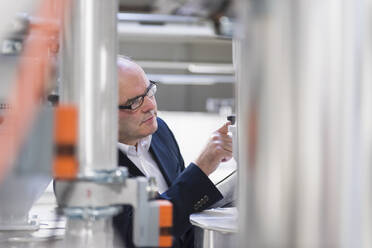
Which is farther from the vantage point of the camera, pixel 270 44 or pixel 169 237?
pixel 169 237

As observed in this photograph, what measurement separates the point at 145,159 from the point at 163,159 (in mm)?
76

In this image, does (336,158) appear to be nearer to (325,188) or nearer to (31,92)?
(325,188)

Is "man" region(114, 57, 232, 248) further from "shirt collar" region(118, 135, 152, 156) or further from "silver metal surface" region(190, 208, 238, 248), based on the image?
"silver metal surface" region(190, 208, 238, 248)

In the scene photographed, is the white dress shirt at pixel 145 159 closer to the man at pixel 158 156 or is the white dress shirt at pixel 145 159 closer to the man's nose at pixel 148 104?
the man at pixel 158 156

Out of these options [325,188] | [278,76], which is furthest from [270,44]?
[325,188]

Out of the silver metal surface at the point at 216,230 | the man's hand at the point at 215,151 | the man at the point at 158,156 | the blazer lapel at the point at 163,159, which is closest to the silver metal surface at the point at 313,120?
the silver metal surface at the point at 216,230

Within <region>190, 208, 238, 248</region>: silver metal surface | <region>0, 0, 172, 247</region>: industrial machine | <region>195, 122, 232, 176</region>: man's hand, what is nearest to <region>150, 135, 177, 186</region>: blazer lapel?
<region>195, 122, 232, 176</region>: man's hand

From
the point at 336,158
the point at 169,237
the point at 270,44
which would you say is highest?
the point at 270,44

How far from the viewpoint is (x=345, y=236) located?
20.7 inches

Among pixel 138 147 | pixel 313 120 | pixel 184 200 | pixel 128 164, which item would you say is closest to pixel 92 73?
pixel 313 120

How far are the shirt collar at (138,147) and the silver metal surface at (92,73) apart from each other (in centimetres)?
105

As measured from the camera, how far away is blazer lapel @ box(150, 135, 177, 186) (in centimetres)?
183

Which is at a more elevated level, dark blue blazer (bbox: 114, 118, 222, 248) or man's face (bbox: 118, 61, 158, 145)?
man's face (bbox: 118, 61, 158, 145)

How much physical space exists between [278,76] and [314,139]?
0.22 feet
